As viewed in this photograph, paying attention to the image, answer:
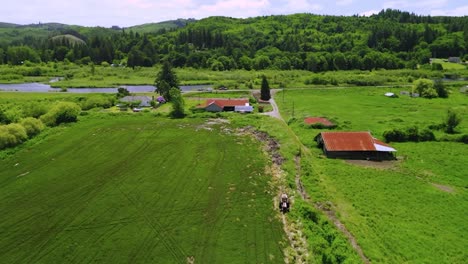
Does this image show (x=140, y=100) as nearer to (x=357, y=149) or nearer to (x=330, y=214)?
(x=357, y=149)

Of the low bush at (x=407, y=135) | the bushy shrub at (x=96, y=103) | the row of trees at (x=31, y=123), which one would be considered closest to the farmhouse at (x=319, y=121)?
the low bush at (x=407, y=135)

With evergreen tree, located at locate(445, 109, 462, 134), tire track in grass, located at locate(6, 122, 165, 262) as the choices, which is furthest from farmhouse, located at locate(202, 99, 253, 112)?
tire track in grass, located at locate(6, 122, 165, 262)

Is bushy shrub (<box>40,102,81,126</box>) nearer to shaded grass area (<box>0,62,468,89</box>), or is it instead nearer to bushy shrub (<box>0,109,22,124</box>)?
bushy shrub (<box>0,109,22,124</box>)

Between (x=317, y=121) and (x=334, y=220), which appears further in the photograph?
(x=317, y=121)

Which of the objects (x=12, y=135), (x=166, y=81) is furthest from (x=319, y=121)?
(x=12, y=135)

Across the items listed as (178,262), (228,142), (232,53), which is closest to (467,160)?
(228,142)
